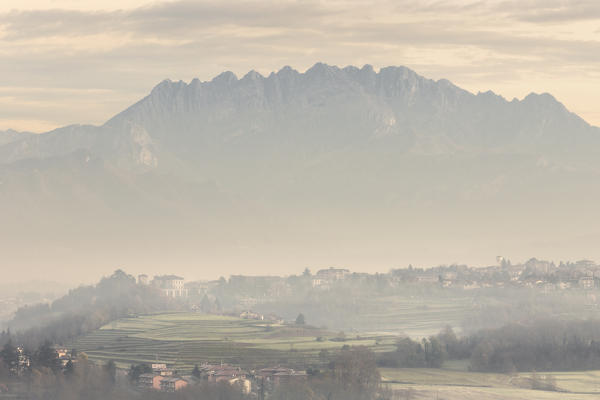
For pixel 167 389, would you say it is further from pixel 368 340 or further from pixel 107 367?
pixel 368 340

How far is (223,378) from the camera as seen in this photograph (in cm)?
13812

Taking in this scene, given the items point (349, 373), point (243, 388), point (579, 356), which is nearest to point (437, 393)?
point (349, 373)

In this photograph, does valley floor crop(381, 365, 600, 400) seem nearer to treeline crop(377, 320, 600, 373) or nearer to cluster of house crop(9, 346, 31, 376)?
treeline crop(377, 320, 600, 373)

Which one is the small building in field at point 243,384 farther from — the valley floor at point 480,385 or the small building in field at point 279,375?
the valley floor at point 480,385

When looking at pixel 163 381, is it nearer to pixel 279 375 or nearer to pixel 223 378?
pixel 223 378

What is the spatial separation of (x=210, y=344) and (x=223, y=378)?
3365cm

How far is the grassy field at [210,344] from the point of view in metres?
157

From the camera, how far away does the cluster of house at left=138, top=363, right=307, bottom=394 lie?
443ft

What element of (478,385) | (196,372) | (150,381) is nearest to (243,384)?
(196,372)

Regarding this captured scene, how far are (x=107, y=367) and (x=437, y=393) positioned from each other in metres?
31.0

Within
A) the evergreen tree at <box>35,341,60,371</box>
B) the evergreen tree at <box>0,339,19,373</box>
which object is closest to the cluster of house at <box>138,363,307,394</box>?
the evergreen tree at <box>35,341,60,371</box>

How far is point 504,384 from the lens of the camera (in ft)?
477

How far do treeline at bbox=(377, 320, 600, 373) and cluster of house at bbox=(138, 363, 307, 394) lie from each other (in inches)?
635

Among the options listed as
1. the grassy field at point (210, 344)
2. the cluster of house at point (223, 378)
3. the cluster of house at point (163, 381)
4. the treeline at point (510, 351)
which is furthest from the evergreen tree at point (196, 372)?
the treeline at point (510, 351)
